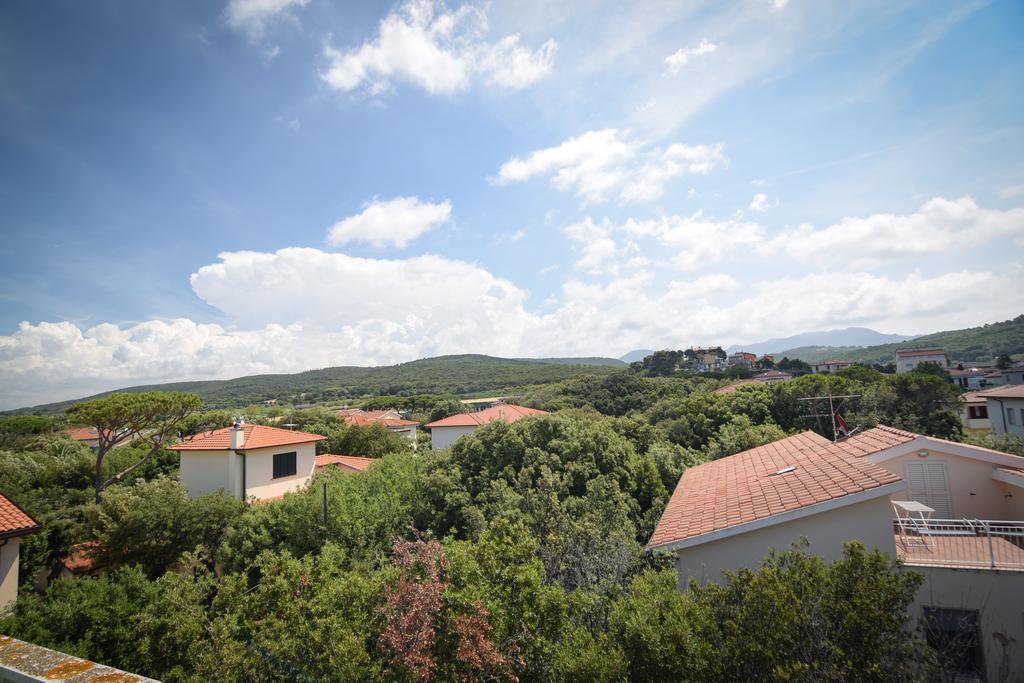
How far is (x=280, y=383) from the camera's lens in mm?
132750

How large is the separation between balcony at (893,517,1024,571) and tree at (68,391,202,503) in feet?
97.6

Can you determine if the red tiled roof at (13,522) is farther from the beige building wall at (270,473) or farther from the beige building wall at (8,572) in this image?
the beige building wall at (270,473)

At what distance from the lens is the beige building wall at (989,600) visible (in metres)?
6.90

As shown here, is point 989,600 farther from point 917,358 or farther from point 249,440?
point 917,358

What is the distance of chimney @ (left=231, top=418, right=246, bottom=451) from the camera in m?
20.7

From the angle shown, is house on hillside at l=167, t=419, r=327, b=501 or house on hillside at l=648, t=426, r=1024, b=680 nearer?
house on hillside at l=648, t=426, r=1024, b=680

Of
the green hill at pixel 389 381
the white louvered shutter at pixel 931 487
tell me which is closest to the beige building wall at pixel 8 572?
the white louvered shutter at pixel 931 487

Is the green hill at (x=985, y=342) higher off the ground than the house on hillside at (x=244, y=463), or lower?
higher

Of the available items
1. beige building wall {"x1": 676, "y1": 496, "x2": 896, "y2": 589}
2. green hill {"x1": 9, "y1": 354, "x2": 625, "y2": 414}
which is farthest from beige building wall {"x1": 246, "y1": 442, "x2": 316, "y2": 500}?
green hill {"x1": 9, "y1": 354, "x2": 625, "y2": 414}

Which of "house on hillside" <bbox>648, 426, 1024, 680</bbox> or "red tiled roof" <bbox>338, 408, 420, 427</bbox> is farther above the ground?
"house on hillside" <bbox>648, 426, 1024, 680</bbox>

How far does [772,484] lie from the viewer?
9906 mm

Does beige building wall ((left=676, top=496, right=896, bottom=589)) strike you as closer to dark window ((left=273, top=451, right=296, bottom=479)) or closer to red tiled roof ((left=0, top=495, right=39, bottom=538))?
red tiled roof ((left=0, top=495, right=39, bottom=538))

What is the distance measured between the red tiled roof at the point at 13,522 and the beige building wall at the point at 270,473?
8.81 metres

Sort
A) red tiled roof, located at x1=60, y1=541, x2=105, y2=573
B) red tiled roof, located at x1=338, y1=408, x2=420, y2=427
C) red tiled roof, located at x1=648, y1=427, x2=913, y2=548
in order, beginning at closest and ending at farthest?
1. red tiled roof, located at x1=648, y1=427, x2=913, y2=548
2. red tiled roof, located at x1=60, y1=541, x2=105, y2=573
3. red tiled roof, located at x1=338, y1=408, x2=420, y2=427
